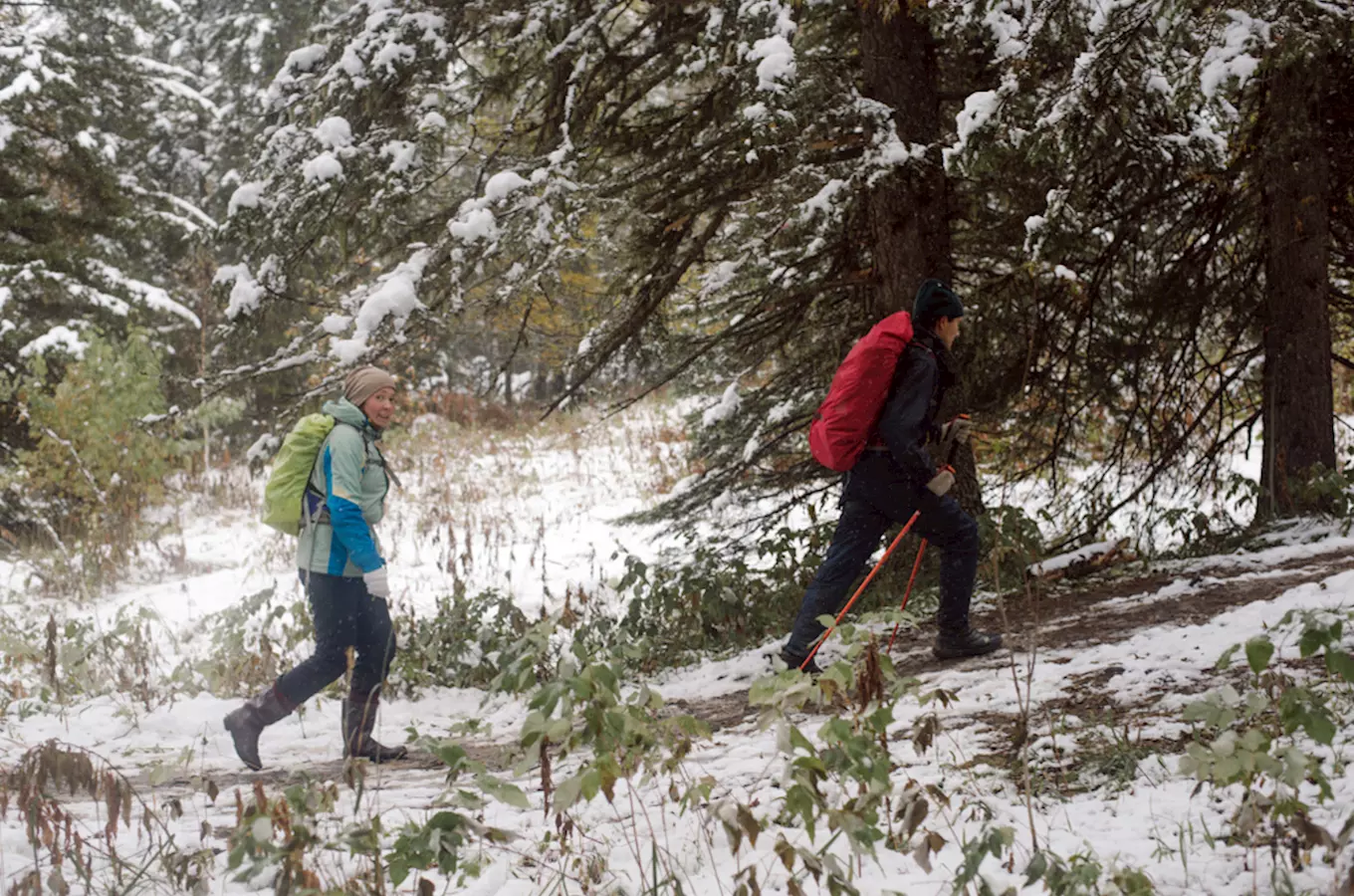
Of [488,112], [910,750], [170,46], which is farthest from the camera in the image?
[170,46]

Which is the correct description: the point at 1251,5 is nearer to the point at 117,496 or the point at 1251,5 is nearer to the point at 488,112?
the point at 488,112

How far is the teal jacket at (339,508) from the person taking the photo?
179 inches

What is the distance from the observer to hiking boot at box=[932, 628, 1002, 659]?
16.4 feet

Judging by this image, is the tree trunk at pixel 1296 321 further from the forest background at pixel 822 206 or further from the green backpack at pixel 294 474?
the green backpack at pixel 294 474

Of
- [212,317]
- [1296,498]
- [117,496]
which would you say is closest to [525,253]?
[1296,498]

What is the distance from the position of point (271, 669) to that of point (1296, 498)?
23.6ft

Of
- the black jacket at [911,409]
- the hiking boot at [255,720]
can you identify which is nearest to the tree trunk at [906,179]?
the black jacket at [911,409]

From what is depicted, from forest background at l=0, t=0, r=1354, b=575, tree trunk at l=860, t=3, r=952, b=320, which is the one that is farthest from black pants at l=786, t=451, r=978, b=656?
tree trunk at l=860, t=3, r=952, b=320

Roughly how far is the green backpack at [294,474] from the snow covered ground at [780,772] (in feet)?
4.13

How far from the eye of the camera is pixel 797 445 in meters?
8.95

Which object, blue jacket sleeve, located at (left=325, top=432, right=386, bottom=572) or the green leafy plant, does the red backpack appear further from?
the green leafy plant

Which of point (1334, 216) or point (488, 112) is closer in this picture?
point (1334, 216)

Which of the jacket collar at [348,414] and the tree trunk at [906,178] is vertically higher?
the tree trunk at [906,178]

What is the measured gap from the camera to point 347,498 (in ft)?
15.0
